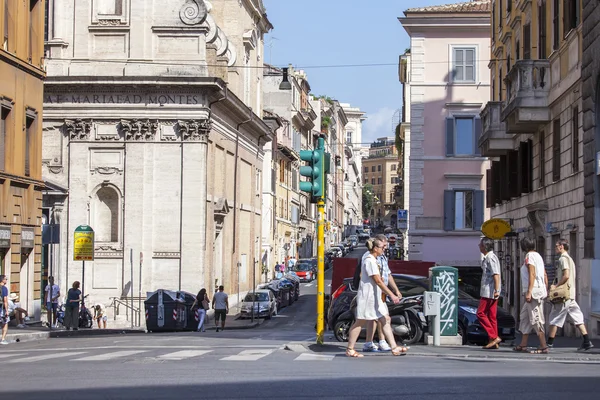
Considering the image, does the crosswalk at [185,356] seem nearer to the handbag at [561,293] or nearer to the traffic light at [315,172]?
the traffic light at [315,172]

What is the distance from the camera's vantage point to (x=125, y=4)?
49562mm

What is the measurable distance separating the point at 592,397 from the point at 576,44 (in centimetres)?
1652

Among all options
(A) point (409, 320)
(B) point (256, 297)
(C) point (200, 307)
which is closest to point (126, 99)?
(B) point (256, 297)

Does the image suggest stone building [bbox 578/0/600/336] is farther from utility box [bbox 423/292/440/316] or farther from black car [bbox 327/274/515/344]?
utility box [bbox 423/292/440/316]

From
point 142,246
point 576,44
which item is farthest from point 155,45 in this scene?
point 576,44

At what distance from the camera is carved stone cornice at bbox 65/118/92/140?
49375 mm

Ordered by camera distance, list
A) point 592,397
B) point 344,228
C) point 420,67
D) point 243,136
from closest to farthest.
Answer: point 592,397
point 420,67
point 243,136
point 344,228

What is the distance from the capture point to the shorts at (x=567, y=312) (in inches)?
696

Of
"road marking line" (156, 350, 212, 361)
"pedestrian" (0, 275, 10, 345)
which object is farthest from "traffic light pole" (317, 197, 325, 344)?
"pedestrian" (0, 275, 10, 345)

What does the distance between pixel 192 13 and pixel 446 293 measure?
3255 centimetres

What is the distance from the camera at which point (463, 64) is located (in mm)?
56188

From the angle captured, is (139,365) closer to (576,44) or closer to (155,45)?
(576,44)

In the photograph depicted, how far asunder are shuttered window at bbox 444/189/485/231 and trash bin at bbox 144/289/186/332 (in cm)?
1884

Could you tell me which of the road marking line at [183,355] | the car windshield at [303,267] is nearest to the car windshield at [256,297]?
the road marking line at [183,355]
